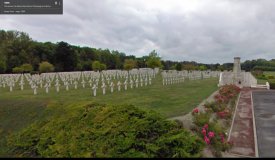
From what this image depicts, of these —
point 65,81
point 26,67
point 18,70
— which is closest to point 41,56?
point 18,70

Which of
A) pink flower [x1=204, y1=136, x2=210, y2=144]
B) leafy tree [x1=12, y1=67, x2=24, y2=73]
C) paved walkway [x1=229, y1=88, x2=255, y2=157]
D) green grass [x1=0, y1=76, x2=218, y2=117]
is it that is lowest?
paved walkway [x1=229, y1=88, x2=255, y2=157]

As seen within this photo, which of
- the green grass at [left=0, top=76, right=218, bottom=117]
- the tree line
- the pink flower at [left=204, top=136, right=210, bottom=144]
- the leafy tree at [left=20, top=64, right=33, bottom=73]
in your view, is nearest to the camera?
the pink flower at [left=204, top=136, right=210, bottom=144]

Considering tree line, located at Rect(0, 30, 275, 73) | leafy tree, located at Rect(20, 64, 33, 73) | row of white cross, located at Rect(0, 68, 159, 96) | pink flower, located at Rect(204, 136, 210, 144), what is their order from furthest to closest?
tree line, located at Rect(0, 30, 275, 73) → leafy tree, located at Rect(20, 64, 33, 73) → row of white cross, located at Rect(0, 68, 159, 96) → pink flower, located at Rect(204, 136, 210, 144)

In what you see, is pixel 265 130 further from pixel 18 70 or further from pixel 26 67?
pixel 18 70

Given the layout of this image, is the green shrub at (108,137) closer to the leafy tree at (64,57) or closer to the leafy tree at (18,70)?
the leafy tree at (18,70)

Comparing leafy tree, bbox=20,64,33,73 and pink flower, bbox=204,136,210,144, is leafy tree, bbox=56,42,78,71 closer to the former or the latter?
leafy tree, bbox=20,64,33,73

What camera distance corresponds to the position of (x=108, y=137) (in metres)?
6.08

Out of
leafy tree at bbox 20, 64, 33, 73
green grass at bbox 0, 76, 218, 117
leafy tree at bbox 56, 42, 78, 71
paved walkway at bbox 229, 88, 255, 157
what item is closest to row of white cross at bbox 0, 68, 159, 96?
green grass at bbox 0, 76, 218, 117

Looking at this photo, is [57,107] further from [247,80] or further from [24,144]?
[247,80]

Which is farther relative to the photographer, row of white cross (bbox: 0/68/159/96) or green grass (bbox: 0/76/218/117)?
row of white cross (bbox: 0/68/159/96)

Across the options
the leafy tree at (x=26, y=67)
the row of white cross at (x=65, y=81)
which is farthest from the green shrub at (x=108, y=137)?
the leafy tree at (x=26, y=67)

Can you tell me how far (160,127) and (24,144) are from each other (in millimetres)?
4008

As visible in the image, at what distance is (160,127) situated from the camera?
614cm

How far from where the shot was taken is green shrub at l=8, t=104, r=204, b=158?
5594 mm
